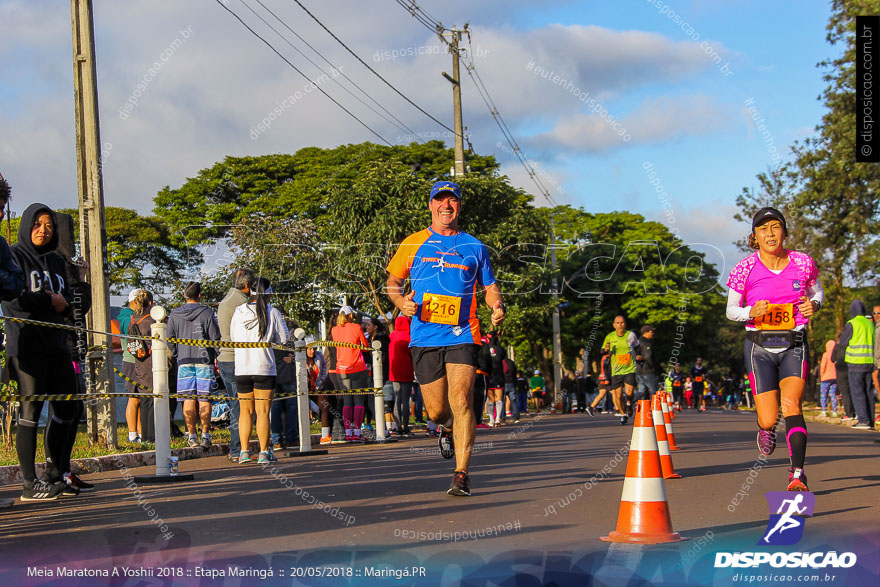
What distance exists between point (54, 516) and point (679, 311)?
5142 centimetres

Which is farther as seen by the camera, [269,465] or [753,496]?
[269,465]

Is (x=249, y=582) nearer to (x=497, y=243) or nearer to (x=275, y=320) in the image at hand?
(x=275, y=320)

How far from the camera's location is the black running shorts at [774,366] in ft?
23.5

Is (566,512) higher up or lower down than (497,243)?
lower down

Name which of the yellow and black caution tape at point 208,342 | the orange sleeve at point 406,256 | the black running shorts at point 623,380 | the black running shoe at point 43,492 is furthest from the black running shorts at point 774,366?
the black running shorts at point 623,380

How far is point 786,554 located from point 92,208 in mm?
10092

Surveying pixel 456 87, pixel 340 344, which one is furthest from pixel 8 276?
pixel 456 87

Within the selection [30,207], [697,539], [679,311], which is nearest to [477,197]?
[30,207]

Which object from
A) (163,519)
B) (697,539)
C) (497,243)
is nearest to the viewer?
(697,539)

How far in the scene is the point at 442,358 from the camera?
7.31 meters

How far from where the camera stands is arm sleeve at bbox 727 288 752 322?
287 inches

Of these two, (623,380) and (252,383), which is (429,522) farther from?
(623,380)

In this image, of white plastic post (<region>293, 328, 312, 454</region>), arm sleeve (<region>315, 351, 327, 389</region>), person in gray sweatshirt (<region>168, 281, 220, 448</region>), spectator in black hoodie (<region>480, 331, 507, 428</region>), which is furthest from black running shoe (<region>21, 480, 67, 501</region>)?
spectator in black hoodie (<region>480, 331, 507, 428</region>)

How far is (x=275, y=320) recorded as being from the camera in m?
10.9
